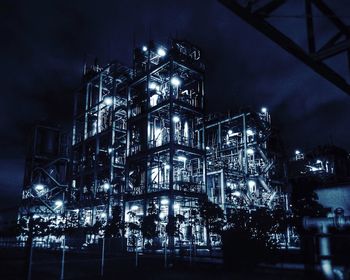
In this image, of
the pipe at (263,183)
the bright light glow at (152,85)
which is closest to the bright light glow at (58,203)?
the bright light glow at (152,85)

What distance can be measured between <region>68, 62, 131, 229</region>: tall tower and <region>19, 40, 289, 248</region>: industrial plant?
14 centimetres

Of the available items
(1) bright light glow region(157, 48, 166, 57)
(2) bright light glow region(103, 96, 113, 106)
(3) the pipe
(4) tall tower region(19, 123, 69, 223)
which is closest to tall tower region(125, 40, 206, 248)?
(1) bright light glow region(157, 48, 166, 57)

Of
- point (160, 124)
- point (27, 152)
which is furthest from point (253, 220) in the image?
point (27, 152)

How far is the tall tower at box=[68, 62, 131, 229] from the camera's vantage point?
40.4 m

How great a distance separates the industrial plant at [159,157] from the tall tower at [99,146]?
14 centimetres

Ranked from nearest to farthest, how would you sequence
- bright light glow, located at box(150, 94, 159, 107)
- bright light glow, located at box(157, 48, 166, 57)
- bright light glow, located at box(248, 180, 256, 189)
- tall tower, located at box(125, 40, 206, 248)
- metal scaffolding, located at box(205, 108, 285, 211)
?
1. tall tower, located at box(125, 40, 206, 248)
2. metal scaffolding, located at box(205, 108, 285, 211)
3. bright light glow, located at box(248, 180, 256, 189)
4. bright light glow, located at box(150, 94, 159, 107)
5. bright light glow, located at box(157, 48, 166, 57)

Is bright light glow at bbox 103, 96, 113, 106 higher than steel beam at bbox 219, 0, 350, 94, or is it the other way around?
bright light glow at bbox 103, 96, 113, 106

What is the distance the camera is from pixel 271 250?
13.0 metres

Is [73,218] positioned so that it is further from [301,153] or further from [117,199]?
[301,153]

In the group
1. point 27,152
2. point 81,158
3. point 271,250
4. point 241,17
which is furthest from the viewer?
point 27,152

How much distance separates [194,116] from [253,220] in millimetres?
20861

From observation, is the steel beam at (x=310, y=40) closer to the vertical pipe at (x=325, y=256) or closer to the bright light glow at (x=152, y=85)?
the vertical pipe at (x=325, y=256)

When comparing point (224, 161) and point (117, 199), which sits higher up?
point (224, 161)

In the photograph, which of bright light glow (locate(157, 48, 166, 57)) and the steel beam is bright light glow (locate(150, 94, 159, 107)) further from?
the steel beam
